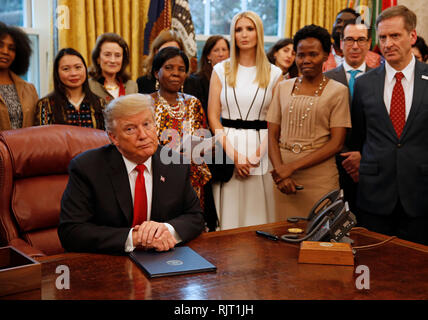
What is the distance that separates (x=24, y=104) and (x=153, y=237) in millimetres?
1932

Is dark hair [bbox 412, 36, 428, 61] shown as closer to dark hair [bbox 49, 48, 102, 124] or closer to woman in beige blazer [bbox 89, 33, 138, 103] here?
woman in beige blazer [bbox 89, 33, 138, 103]

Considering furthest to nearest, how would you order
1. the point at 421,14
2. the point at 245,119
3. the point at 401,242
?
1. the point at 421,14
2. the point at 245,119
3. the point at 401,242

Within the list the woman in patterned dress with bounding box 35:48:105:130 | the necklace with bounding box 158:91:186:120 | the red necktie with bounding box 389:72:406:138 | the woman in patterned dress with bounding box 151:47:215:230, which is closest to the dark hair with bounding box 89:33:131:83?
the woman in patterned dress with bounding box 35:48:105:130

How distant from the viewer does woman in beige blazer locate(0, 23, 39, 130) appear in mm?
3168

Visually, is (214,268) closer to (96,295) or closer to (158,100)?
(96,295)

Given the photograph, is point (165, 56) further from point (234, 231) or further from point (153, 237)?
point (153, 237)

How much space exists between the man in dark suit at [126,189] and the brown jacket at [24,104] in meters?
1.41

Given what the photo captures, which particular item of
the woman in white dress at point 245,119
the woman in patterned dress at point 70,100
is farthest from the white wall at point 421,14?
the woman in patterned dress at point 70,100

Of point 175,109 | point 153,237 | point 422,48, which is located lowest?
point 153,237

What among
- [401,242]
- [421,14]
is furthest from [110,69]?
[421,14]

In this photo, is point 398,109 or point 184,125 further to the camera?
point 184,125

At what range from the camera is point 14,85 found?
10.9 ft

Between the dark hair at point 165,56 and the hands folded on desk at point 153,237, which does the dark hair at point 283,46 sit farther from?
the hands folded on desk at point 153,237

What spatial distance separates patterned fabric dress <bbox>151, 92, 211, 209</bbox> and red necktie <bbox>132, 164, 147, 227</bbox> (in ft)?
3.47
